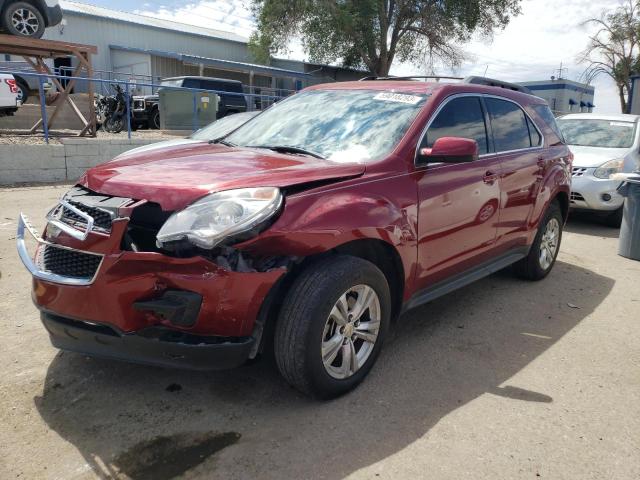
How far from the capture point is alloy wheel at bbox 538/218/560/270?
5031 mm

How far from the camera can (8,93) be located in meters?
11.3

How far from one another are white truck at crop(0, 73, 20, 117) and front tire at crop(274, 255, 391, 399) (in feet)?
37.4

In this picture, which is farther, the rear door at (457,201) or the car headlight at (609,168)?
the car headlight at (609,168)

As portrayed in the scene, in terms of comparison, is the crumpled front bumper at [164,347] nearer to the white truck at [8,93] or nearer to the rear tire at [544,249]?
the rear tire at [544,249]

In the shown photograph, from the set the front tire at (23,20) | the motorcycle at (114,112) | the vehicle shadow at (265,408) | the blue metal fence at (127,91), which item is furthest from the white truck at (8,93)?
the vehicle shadow at (265,408)

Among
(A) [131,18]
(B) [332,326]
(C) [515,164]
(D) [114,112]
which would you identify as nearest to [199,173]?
(B) [332,326]

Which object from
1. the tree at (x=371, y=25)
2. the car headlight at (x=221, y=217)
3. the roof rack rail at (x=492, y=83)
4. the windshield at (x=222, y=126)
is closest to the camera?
the car headlight at (x=221, y=217)

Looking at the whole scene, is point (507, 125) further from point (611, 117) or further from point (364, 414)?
point (611, 117)

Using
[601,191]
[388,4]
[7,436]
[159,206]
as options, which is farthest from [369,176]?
[388,4]

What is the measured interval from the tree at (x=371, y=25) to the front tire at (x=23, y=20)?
1782 centimetres

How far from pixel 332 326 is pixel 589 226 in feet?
22.8

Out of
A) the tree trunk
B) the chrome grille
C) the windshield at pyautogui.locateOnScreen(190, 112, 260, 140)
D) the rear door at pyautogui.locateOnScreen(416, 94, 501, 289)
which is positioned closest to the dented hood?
the chrome grille

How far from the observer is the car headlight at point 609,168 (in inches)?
298

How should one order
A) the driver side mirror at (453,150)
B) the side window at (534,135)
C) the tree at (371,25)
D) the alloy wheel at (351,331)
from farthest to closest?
the tree at (371,25) < the side window at (534,135) < the driver side mirror at (453,150) < the alloy wheel at (351,331)
